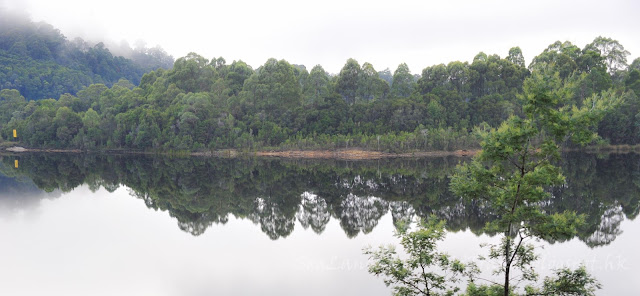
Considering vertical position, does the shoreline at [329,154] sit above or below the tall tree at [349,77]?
below

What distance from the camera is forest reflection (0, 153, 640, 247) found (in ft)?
75.9

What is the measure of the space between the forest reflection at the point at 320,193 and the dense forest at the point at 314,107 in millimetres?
21965

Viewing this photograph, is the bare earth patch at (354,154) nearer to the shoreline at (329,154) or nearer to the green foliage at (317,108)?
the shoreline at (329,154)

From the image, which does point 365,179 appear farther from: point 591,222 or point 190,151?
point 190,151

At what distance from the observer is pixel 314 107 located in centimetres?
7881

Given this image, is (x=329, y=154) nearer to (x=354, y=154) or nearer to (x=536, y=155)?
(x=354, y=154)

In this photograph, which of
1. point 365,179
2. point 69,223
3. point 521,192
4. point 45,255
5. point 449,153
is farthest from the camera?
point 449,153

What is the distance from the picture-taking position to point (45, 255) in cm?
1773

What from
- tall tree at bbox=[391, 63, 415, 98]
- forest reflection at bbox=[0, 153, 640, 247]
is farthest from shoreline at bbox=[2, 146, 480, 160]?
tall tree at bbox=[391, 63, 415, 98]

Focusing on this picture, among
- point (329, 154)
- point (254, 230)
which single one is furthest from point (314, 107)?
point (254, 230)

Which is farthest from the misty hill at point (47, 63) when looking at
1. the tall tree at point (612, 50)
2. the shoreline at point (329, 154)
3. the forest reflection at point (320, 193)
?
the tall tree at point (612, 50)

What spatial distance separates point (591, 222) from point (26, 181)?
4492cm

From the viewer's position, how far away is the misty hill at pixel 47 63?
130 m

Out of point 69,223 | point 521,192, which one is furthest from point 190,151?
point 521,192
